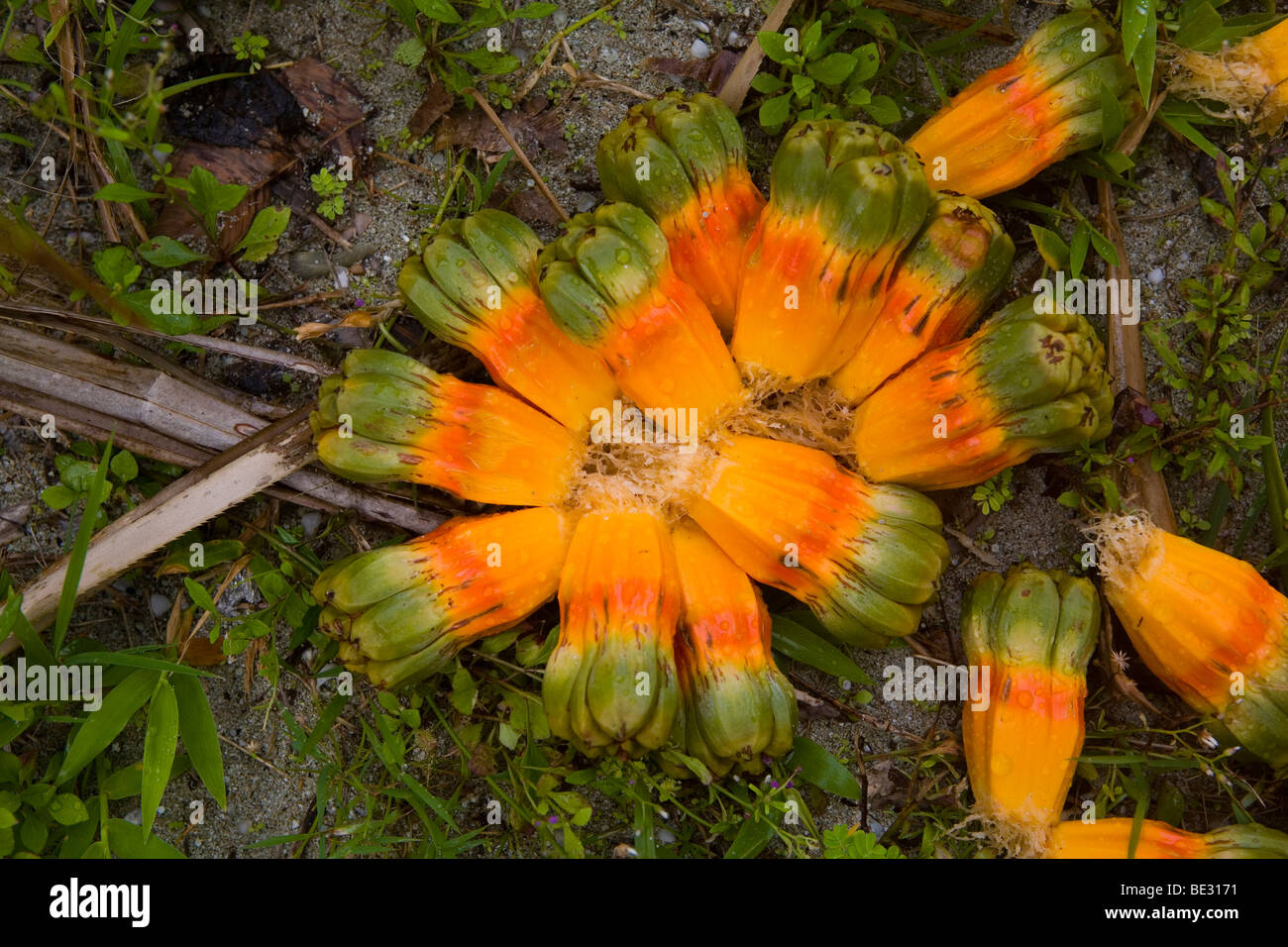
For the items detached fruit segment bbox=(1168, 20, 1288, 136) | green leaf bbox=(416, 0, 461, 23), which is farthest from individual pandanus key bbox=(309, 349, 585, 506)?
detached fruit segment bbox=(1168, 20, 1288, 136)

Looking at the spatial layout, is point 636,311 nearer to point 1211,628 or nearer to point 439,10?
point 439,10

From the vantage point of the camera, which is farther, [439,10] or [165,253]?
[165,253]

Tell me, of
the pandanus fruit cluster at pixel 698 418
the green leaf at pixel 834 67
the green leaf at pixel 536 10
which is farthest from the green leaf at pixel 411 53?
the green leaf at pixel 834 67

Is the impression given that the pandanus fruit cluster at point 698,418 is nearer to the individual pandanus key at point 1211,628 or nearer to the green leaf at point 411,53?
the individual pandanus key at point 1211,628

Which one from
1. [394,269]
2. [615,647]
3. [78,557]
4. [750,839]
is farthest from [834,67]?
[78,557]

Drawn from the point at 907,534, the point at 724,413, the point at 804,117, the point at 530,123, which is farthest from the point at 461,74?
the point at 907,534

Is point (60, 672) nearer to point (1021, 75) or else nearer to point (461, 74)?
point (461, 74)

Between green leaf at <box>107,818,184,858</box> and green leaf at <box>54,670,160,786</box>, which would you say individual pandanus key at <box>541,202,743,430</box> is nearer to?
green leaf at <box>54,670,160,786</box>
